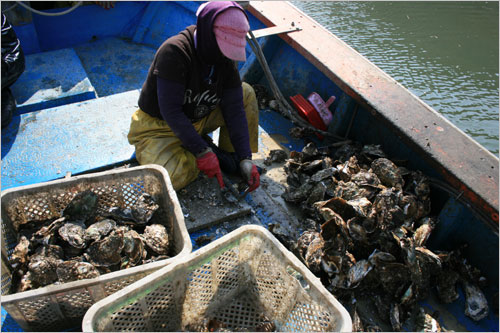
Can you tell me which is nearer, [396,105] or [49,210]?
[49,210]

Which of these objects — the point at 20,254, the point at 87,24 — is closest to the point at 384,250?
the point at 20,254

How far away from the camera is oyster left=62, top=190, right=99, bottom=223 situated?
6.47 feet

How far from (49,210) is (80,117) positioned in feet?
4.52

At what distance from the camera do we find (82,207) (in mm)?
1993

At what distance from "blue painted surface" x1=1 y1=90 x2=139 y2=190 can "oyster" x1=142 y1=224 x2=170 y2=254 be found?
0.98m

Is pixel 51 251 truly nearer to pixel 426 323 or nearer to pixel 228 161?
pixel 228 161

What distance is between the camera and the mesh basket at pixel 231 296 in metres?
1.45

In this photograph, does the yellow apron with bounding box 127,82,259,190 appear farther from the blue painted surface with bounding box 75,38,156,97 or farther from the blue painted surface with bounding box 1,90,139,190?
the blue painted surface with bounding box 75,38,156,97

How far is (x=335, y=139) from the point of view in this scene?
3117 millimetres

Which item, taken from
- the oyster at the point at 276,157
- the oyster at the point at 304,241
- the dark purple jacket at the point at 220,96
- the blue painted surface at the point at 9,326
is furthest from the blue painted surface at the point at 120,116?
the dark purple jacket at the point at 220,96

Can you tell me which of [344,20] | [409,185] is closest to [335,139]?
[409,185]

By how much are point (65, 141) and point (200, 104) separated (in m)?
1.23

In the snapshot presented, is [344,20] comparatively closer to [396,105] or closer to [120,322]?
[396,105]

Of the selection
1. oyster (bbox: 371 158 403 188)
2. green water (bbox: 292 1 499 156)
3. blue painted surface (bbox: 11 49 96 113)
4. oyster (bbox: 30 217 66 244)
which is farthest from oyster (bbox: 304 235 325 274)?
green water (bbox: 292 1 499 156)
